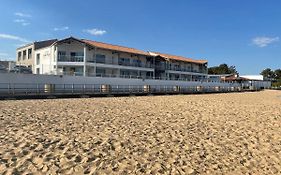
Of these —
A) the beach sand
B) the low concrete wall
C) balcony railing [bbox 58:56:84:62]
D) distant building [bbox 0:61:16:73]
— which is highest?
balcony railing [bbox 58:56:84:62]

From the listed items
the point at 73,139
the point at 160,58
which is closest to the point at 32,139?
the point at 73,139

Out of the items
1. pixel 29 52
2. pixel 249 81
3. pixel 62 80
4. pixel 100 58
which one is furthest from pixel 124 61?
pixel 249 81

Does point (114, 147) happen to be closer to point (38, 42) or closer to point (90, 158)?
point (90, 158)

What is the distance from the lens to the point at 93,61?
39125mm

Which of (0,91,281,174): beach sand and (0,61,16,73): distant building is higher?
(0,61,16,73): distant building

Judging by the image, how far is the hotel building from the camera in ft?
122

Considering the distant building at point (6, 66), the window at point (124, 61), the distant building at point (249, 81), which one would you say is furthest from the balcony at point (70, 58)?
the distant building at point (249, 81)

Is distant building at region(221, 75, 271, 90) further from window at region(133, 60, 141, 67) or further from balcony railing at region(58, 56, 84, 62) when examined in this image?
balcony railing at region(58, 56, 84, 62)

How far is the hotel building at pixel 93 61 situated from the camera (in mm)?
37125

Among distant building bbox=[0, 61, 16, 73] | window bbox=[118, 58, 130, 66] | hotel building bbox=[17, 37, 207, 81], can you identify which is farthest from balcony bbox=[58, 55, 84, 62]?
distant building bbox=[0, 61, 16, 73]

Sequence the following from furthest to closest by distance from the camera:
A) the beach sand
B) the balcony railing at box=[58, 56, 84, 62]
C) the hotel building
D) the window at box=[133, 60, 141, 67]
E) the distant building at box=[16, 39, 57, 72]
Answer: the window at box=[133, 60, 141, 67], the distant building at box=[16, 39, 57, 72], the hotel building, the balcony railing at box=[58, 56, 84, 62], the beach sand

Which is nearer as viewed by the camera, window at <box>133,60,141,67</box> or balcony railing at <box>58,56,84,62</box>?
balcony railing at <box>58,56,84,62</box>

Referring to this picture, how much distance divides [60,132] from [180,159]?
3994 mm

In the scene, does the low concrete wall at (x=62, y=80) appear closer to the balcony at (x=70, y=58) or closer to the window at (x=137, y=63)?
the balcony at (x=70, y=58)
